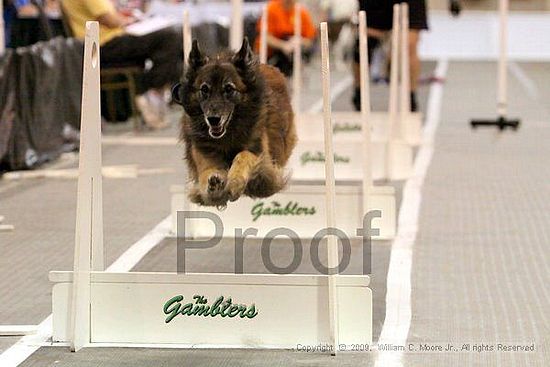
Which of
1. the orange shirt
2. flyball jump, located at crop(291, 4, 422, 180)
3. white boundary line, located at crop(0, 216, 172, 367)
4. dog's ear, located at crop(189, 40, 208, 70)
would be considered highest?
the orange shirt

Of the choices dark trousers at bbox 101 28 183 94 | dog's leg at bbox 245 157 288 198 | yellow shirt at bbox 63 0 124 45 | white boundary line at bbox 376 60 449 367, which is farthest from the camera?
dark trousers at bbox 101 28 183 94

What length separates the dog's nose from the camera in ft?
15.0

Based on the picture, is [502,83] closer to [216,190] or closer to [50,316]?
[216,190]

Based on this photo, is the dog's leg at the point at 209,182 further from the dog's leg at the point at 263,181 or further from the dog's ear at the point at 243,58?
the dog's ear at the point at 243,58

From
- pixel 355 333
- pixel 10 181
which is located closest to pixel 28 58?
pixel 10 181

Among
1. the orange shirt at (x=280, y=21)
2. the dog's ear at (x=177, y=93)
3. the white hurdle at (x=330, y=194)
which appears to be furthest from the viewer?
the orange shirt at (x=280, y=21)

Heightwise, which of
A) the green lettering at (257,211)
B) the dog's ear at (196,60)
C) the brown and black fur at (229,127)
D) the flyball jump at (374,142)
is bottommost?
the green lettering at (257,211)

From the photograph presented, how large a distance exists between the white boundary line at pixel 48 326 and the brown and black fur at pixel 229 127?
0.75 m

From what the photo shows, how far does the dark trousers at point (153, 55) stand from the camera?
35.4 ft

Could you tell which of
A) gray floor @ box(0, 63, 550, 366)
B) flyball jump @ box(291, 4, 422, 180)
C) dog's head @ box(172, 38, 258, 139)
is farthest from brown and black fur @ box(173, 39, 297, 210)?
flyball jump @ box(291, 4, 422, 180)

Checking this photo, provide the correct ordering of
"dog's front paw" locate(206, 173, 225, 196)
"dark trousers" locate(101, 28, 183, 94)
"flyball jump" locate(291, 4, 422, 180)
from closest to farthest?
"dog's front paw" locate(206, 173, 225, 196), "flyball jump" locate(291, 4, 422, 180), "dark trousers" locate(101, 28, 183, 94)

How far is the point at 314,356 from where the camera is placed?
13.3 feet

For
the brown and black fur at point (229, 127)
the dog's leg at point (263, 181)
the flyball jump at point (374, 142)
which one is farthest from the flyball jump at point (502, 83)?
the dog's leg at point (263, 181)

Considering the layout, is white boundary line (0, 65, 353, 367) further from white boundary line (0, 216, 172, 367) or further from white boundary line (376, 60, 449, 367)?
white boundary line (376, 60, 449, 367)
